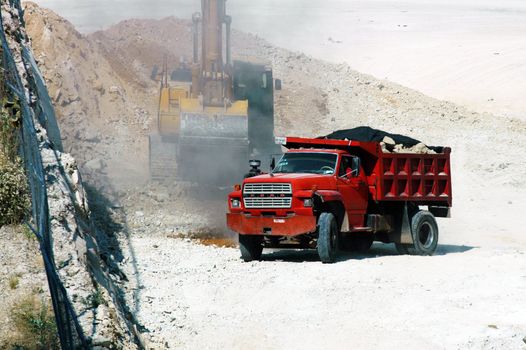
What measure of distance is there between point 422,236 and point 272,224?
399 centimetres

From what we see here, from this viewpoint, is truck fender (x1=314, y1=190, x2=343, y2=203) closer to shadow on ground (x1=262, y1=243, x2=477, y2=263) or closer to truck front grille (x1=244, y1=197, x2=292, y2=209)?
truck front grille (x1=244, y1=197, x2=292, y2=209)

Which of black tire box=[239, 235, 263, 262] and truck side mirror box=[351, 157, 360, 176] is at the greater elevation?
truck side mirror box=[351, 157, 360, 176]

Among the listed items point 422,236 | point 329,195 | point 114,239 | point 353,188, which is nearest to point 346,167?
point 353,188

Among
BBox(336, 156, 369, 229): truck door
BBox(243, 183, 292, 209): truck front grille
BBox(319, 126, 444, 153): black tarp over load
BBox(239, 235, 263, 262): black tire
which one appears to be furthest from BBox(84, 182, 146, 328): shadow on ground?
BBox(319, 126, 444, 153): black tarp over load

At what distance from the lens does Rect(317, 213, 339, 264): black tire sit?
18.0 metres

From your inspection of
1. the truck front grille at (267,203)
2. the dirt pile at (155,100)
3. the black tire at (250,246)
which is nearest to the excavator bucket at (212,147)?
the dirt pile at (155,100)

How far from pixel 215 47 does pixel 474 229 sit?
31.7 feet

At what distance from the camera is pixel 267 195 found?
18.4m

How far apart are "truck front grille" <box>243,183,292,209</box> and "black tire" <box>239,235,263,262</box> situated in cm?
67

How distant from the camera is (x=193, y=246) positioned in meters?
21.0

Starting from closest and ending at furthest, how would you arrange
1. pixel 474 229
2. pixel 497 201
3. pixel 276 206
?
1. pixel 276 206
2. pixel 474 229
3. pixel 497 201

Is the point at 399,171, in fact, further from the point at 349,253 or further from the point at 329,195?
the point at 329,195

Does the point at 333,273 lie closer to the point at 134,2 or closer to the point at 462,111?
the point at 462,111

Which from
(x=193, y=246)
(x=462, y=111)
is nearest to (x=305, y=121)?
(x=462, y=111)
